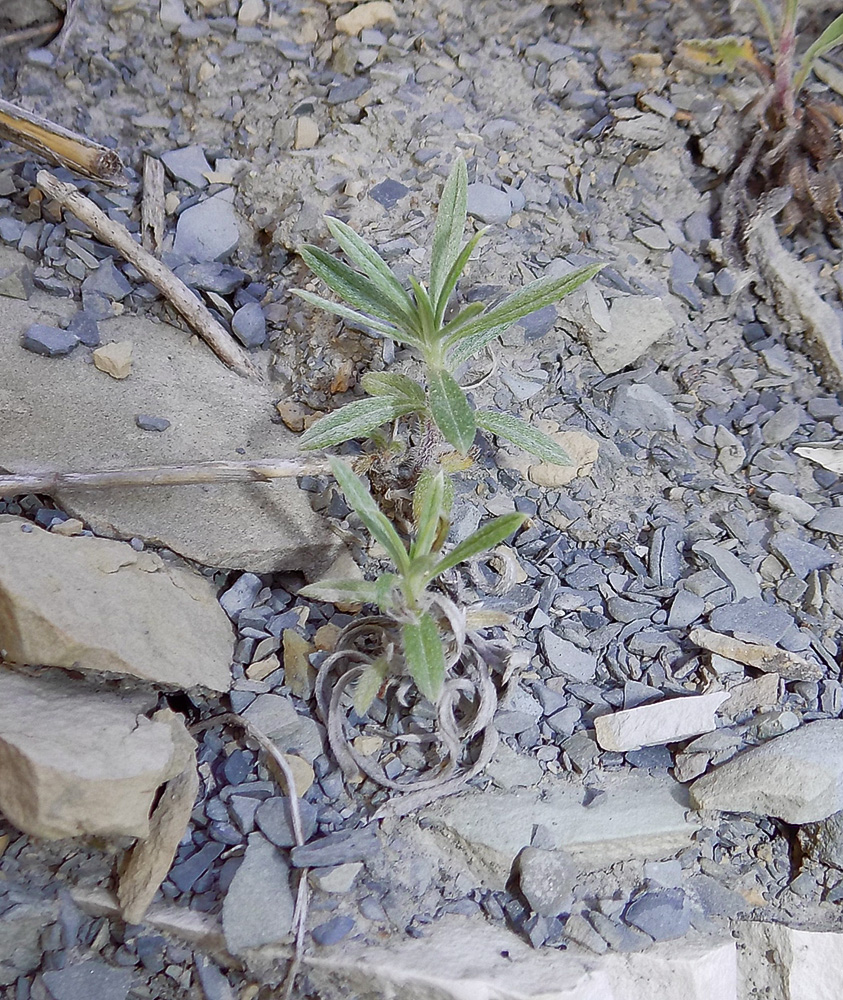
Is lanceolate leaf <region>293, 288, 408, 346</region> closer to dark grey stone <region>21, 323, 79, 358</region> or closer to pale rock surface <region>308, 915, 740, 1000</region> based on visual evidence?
dark grey stone <region>21, 323, 79, 358</region>

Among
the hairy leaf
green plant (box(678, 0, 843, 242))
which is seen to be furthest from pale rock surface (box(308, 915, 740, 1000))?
green plant (box(678, 0, 843, 242))

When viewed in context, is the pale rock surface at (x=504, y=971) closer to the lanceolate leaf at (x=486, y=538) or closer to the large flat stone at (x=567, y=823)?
the large flat stone at (x=567, y=823)

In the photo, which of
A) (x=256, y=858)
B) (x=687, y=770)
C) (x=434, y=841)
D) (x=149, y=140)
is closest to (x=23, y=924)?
(x=256, y=858)

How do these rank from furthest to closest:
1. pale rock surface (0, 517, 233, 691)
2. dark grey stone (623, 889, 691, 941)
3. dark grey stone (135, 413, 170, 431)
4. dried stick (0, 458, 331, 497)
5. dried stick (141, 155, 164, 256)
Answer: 1. dried stick (141, 155, 164, 256)
2. dark grey stone (135, 413, 170, 431)
3. dried stick (0, 458, 331, 497)
4. pale rock surface (0, 517, 233, 691)
5. dark grey stone (623, 889, 691, 941)

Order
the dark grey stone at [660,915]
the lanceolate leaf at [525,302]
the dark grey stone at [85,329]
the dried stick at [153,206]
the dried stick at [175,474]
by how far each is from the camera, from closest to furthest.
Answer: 1. the dark grey stone at [660,915]
2. the lanceolate leaf at [525,302]
3. the dried stick at [175,474]
4. the dark grey stone at [85,329]
5. the dried stick at [153,206]

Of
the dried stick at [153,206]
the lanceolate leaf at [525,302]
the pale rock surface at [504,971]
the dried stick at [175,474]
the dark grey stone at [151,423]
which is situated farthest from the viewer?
the dried stick at [153,206]

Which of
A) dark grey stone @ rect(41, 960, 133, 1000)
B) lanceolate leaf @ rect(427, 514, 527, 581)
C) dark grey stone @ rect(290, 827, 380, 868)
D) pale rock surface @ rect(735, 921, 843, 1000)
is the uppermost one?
lanceolate leaf @ rect(427, 514, 527, 581)

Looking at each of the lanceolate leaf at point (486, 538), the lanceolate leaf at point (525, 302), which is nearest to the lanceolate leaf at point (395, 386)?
the lanceolate leaf at point (525, 302)

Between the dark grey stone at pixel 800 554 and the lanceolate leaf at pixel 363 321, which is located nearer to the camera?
the lanceolate leaf at pixel 363 321
